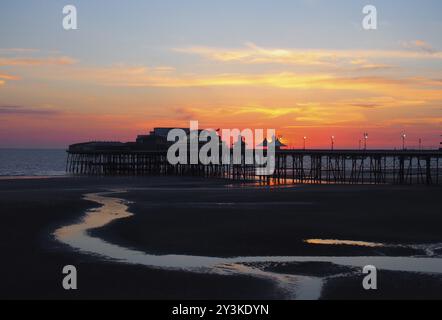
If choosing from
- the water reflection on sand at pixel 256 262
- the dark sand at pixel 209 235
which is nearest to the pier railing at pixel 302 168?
the dark sand at pixel 209 235

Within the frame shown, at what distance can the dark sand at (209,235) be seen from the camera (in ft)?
50.8

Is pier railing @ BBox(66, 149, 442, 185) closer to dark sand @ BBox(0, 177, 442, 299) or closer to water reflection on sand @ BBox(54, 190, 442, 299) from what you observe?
dark sand @ BBox(0, 177, 442, 299)

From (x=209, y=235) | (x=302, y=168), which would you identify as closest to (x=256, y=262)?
(x=209, y=235)

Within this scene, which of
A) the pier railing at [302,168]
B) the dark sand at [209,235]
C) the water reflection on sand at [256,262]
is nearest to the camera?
the dark sand at [209,235]

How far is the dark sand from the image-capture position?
15.5 meters

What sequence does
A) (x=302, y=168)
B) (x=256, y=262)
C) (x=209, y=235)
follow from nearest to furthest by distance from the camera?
(x=256, y=262)
(x=209, y=235)
(x=302, y=168)

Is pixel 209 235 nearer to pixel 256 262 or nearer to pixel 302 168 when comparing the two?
pixel 256 262

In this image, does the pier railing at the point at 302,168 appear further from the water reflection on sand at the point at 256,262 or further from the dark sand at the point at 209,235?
the water reflection on sand at the point at 256,262

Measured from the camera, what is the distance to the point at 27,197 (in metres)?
39.9

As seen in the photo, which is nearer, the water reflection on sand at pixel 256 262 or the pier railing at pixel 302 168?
the water reflection on sand at pixel 256 262

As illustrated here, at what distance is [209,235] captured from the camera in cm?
2400

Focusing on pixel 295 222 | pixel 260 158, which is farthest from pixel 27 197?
pixel 260 158

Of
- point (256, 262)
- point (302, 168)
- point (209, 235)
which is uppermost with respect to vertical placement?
point (302, 168)

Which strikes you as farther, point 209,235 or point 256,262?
point 209,235
